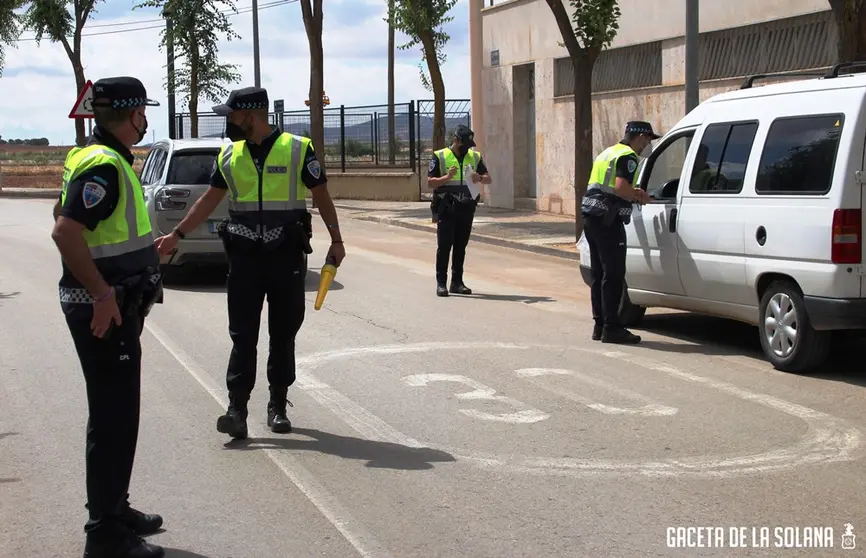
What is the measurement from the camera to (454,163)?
42.8 feet

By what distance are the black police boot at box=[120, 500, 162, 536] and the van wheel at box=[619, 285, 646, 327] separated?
626 centimetres

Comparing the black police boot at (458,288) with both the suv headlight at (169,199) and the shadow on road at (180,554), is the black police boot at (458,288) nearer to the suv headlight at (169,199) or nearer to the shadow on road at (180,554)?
the suv headlight at (169,199)

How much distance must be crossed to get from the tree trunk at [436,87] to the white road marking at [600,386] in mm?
19883

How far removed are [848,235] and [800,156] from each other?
762 mm

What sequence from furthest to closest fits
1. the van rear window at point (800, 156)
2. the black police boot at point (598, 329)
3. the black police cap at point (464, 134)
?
the black police cap at point (464, 134)
the black police boot at point (598, 329)
the van rear window at point (800, 156)

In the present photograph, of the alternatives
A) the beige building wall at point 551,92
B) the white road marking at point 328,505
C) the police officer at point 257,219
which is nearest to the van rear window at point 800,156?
the police officer at point 257,219

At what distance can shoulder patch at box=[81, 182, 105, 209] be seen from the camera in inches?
183

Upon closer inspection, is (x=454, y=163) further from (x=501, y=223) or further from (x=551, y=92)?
(x=551, y=92)

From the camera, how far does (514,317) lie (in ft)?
37.4

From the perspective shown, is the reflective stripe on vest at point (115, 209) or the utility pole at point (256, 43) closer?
the reflective stripe on vest at point (115, 209)

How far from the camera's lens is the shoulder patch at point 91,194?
4652mm

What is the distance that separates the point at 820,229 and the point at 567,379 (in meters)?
2.08

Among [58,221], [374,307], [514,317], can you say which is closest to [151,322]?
[374,307]

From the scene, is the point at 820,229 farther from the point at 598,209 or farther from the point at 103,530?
the point at 103,530
